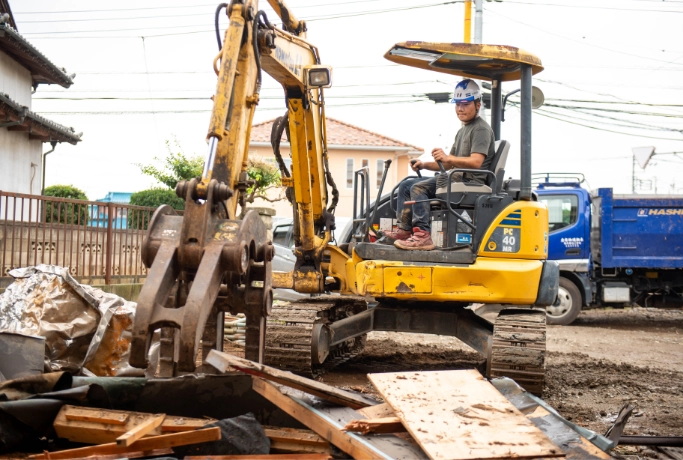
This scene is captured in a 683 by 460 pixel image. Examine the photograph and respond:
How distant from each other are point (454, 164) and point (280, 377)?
3.49 m

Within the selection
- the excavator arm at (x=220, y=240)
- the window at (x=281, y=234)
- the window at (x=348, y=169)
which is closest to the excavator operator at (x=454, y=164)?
the excavator arm at (x=220, y=240)

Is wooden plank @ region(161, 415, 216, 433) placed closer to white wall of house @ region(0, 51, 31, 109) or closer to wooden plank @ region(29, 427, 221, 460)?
wooden plank @ region(29, 427, 221, 460)

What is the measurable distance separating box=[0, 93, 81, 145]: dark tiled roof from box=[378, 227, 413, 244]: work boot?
457 inches

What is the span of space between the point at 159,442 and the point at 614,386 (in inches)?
217

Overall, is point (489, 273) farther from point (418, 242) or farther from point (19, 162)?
point (19, 162)

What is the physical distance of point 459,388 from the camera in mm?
4402

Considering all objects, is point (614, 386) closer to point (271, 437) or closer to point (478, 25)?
Answer: point (271, 437)

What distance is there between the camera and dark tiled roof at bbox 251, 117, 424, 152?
38.3 metres

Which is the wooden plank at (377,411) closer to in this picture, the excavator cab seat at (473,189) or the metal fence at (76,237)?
the excavator cab seat at (473,189)

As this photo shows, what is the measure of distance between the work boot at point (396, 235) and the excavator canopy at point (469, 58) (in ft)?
5.51

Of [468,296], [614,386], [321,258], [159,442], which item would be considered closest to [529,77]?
[468,296]

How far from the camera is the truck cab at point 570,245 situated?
14992 millimetres

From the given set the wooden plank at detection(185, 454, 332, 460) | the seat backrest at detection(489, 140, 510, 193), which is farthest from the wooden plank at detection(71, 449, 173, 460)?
the seat backrest at detection(489, 140, 510, 193)

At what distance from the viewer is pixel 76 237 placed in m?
11.5
